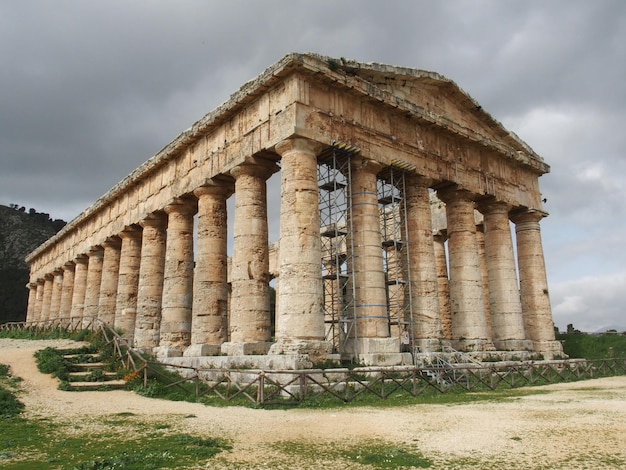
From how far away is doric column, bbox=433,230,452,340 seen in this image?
25281 mm

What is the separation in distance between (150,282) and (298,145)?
11.6m

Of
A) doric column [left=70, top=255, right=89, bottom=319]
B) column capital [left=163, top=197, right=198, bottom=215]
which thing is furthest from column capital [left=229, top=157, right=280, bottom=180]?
doric column [left=70, top=255, right=89, bottom=319]

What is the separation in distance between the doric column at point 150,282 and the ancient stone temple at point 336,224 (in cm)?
7

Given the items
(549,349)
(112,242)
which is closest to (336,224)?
(549,349)

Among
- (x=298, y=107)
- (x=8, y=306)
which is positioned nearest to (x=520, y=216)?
(x=298, y=107)

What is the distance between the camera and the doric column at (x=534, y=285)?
71.9 feet

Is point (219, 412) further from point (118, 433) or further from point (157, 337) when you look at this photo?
point (157, 337)

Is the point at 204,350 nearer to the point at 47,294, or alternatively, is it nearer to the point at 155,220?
the point at 155,220

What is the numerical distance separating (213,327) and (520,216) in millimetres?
14812

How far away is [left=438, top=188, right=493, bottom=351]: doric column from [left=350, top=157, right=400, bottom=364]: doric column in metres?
4.66

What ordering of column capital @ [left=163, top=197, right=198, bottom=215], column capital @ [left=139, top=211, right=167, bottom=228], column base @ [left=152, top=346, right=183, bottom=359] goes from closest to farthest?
column base @ [left=152, top=346, right=183, bottom=359] < column capital @ [left=163, top=197, right=198, bottom=215] < column capital @ [left=139, top=211, right=167, bottom=228]

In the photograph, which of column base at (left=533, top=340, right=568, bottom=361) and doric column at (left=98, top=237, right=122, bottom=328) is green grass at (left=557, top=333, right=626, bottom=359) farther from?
doric column at (left=98, top=237, right=122, bottom=328)

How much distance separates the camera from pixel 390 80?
18141mm

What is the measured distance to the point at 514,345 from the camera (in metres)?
20.3
